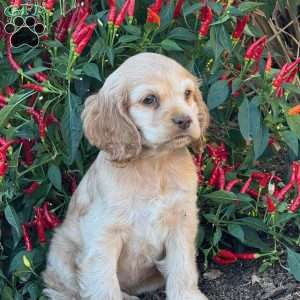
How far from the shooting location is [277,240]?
17.6ft

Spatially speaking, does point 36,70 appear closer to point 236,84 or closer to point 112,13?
point 112,13

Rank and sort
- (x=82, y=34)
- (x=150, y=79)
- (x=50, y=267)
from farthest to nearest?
(x=50, y=267)
(x=82, y=34)
(x=150, y=79)

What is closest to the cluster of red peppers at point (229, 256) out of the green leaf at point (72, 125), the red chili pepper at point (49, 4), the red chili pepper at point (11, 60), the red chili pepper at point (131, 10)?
the green leaf at point (72, 125)

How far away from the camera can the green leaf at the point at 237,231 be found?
5216 mm

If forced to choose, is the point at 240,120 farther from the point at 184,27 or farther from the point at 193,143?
the point at 184,27

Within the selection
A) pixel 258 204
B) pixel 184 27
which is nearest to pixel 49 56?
pixel 184 27

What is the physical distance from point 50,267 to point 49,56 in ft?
4.26

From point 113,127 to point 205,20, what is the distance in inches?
36.7

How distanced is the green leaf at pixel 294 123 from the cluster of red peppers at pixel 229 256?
31.8 inches

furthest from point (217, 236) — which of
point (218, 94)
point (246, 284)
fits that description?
point (218, 94)

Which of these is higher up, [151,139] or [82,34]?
[82,34]

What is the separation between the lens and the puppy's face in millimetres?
4484

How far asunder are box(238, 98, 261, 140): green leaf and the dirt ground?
2.89 ft

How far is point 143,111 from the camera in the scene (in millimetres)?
4613
